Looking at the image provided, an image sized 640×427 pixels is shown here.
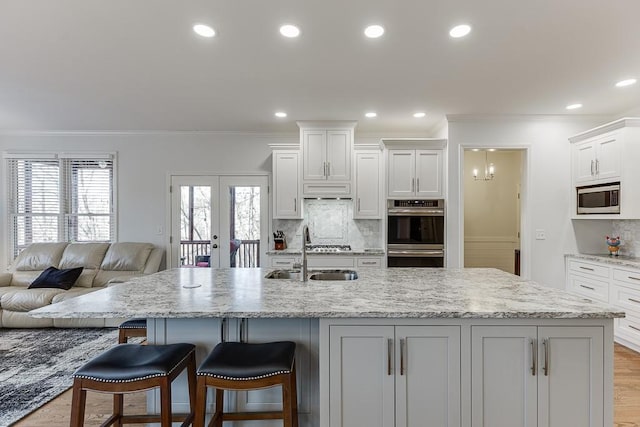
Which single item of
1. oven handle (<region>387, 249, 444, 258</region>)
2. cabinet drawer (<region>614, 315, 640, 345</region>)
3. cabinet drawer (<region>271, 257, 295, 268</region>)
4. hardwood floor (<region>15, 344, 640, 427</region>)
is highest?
oven handle (<region>387, 249, 444, 258</region>)

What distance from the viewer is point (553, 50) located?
2.57m

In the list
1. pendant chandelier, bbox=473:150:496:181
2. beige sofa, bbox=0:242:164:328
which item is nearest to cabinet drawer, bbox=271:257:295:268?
beige sofa, bbox=0:242:164:328

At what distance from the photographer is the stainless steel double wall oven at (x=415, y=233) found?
168 inches

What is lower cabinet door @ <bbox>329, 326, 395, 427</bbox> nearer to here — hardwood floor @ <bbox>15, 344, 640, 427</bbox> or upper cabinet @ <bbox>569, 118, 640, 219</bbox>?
hardwood floor @ <bbox>15, 344, 640, 427</bbox>

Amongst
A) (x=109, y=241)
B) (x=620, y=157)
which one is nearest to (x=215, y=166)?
(x=109, y=241)

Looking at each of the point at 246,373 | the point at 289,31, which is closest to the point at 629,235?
the point at 289,31

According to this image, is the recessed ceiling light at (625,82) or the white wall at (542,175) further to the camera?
the white wall at (542,175)

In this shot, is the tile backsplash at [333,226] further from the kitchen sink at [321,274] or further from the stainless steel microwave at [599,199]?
the stainless steel microwave at [599,199]

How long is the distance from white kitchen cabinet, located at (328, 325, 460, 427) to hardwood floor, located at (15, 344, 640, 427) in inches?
60.7

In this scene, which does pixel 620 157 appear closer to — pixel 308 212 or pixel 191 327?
pixel 308 212

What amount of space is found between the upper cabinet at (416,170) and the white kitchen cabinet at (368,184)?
0.32m

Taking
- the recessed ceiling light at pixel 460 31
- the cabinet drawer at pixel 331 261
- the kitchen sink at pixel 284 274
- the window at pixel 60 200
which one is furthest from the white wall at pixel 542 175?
the window at pixel 60 200

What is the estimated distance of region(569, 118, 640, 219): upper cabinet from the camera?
350 centimetres

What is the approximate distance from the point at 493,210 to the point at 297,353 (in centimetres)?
558
